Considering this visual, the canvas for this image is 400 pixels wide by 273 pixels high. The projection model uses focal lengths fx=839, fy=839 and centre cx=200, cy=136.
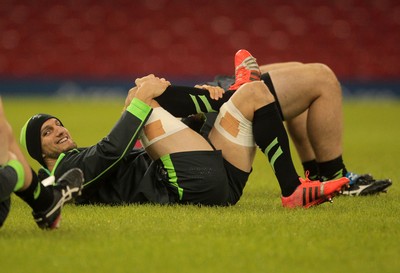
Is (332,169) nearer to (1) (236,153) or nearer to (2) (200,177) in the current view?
(1) (236,153)

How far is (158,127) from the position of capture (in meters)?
4.38

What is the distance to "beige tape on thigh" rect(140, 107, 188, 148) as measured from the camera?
439 cm

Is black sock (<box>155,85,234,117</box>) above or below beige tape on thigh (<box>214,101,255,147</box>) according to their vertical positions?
above

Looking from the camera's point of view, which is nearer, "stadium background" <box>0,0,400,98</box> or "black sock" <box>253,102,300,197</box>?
"black sock" <box>253,102,300,197</box>

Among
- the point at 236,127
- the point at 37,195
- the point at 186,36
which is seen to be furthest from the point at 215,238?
the point at 186,36

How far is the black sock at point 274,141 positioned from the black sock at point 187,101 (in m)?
0.32

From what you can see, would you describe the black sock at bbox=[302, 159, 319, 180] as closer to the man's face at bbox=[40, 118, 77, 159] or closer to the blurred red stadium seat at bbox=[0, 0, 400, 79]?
the man's face at bbox=[40, 118, 77, 159]

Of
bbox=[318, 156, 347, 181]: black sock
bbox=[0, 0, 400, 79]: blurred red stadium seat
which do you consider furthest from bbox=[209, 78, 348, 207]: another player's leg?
bbox=[0, 0, 400, 79]: blurred red stadium seat

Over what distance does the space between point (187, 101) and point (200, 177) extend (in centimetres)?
47

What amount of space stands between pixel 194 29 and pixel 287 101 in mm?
13393

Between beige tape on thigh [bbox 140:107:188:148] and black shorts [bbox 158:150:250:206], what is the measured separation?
12cm

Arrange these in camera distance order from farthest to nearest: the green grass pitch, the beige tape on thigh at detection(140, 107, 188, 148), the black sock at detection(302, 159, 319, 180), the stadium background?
the stadium background
the black sock at detection(302, 159, 319, 180)
the beige tape on thigh at detection(140, 107, 188, 148)
the green grass pitch

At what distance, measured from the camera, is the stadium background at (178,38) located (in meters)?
17.6

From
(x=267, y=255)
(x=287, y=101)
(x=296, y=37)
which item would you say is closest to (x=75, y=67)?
(x=296, y=37)
